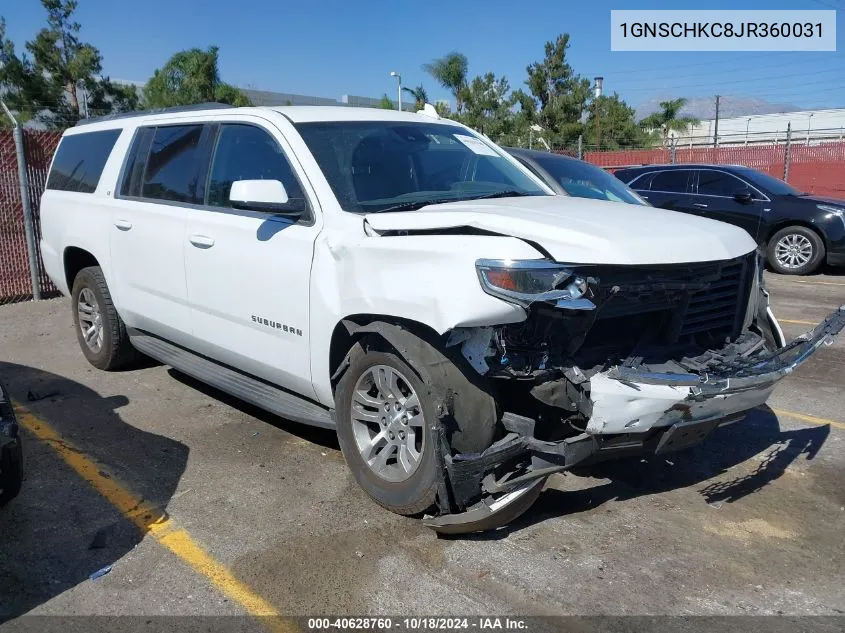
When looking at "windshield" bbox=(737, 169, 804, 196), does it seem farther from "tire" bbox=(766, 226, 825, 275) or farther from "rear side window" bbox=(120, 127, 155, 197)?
"rear side window" bbox=(120, 127, 155, 197)

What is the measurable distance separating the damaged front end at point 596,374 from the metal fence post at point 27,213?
8.04 metres

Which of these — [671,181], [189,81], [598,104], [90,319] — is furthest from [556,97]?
[90,319]

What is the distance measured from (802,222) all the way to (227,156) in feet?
32.6

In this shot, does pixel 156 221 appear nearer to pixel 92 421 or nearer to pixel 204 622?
pixel 92 421

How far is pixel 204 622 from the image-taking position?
2928mm

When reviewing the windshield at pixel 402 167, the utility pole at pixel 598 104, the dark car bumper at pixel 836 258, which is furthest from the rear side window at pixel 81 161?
the utility pole at pixel 598 104

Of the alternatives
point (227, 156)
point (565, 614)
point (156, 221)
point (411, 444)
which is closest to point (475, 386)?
point (411, 444)

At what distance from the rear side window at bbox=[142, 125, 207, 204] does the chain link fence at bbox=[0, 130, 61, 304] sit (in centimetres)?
511

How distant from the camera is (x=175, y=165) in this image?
508 cm

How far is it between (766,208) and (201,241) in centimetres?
996

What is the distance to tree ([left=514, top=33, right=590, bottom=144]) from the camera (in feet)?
138

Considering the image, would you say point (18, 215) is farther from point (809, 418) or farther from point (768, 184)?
point (768, 184)

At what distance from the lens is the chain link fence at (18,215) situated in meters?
9.45

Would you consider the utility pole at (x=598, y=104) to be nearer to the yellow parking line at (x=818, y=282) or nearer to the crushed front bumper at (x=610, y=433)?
the yellow parking line at (x=818, y=282)
